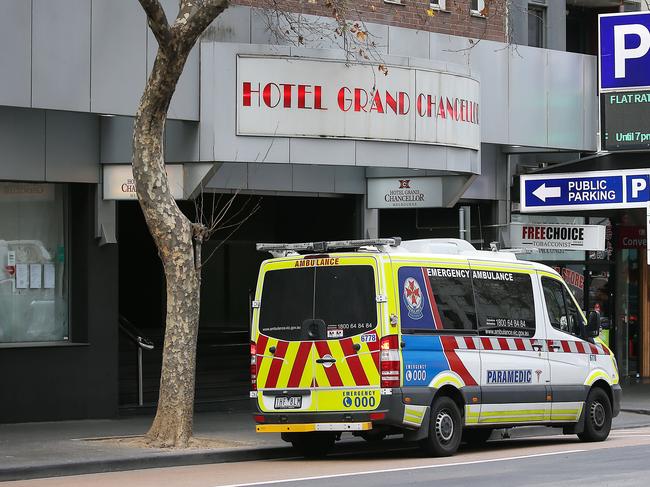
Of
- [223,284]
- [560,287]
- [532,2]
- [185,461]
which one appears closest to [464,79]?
[560,287]

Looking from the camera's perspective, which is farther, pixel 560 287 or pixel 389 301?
pixel 560 287

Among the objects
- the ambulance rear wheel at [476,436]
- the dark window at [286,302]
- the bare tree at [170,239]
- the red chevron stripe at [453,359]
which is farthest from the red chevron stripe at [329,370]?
the ambulance rear wheel at [476,436]

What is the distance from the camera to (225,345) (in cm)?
2484

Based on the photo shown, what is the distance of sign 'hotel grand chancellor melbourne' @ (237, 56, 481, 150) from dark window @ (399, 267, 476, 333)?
3.73m

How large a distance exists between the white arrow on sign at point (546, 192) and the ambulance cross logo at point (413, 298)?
9384 mm

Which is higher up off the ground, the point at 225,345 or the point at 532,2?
the point at 532,2

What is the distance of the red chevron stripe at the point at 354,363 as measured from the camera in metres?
15.4

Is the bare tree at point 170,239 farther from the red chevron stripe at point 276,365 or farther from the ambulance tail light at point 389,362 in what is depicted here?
the ambulance tail light at point 389,362

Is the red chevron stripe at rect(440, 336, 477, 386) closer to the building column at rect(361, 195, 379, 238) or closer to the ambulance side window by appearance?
the ambulance side window

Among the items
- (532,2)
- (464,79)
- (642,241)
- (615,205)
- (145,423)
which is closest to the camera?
(145,423)

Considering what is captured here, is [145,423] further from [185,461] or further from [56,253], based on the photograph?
[185,461]

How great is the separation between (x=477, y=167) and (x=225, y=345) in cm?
605

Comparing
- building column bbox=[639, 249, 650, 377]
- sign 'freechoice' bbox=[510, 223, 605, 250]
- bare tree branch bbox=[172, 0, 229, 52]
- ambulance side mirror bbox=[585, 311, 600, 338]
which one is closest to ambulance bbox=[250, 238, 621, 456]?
ambulance side mirror bbox=[585, 311, 600, 338]

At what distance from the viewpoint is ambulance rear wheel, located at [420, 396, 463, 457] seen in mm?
15734
